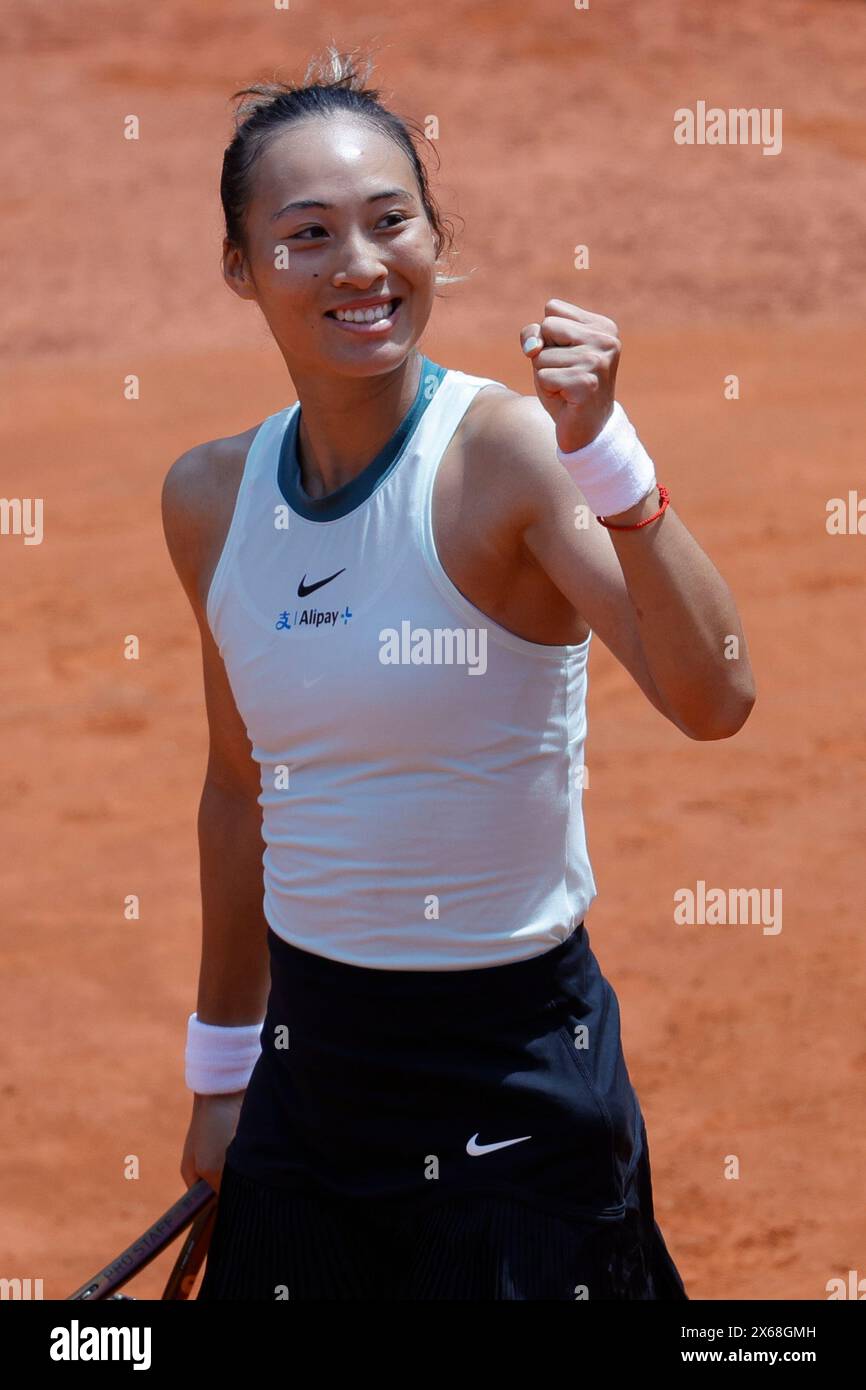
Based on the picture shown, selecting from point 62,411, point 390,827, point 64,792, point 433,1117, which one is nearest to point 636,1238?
point 433,1117

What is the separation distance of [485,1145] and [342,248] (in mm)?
1094

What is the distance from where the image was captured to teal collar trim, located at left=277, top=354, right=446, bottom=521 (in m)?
2.22

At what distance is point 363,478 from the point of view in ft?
7.31

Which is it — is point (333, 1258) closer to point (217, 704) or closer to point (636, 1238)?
point (636, 1238)

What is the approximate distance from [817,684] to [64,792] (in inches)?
120

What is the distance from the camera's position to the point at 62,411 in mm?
11078

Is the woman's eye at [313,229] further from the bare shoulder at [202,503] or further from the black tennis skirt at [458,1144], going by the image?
the black tennis skirt at [458,1144]

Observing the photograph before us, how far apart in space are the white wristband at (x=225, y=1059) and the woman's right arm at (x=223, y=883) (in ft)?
0.05

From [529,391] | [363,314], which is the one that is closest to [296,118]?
[363,314]

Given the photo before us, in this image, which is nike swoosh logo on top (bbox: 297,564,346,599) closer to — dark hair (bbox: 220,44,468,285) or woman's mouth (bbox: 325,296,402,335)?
woman's mouth (bbox: 325,296,402,335)

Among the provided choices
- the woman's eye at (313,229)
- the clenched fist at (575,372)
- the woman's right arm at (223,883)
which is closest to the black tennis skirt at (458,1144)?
the woman's right arm at (223,883)

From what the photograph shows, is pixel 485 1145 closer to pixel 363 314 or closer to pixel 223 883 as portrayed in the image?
pixel 223 883

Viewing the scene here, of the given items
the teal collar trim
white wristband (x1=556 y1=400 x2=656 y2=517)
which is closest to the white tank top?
the teal collar trim

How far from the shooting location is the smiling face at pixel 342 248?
2.20 m
